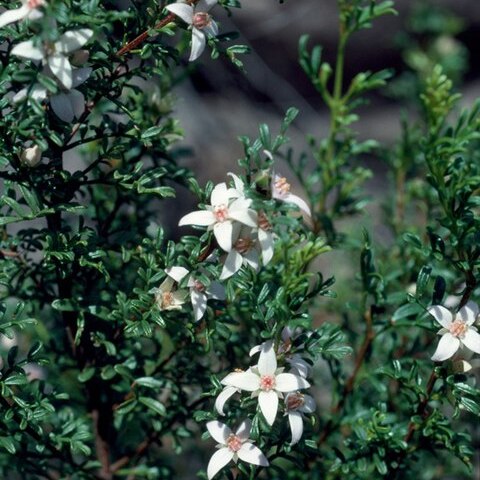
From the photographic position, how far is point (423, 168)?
2.54m

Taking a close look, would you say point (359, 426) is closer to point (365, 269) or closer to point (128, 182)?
point (365, 269)

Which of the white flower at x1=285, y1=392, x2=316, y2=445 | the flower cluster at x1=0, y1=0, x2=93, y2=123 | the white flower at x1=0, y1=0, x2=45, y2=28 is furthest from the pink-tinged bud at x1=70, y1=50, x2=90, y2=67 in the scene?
the white flower at x1=285, y1=392, x2=316, y2=445

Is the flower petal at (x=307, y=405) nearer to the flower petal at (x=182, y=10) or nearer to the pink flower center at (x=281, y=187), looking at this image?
the pink flower center at (x=281, y=187)

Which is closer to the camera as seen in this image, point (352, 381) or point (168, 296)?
point (168, 296)

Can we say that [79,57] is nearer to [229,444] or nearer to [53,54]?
[53,54]

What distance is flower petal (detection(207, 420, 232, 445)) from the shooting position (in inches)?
50.3

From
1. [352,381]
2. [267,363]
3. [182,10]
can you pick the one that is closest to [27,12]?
[182,10]

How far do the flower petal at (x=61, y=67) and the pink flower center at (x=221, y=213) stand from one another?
0.29 meters

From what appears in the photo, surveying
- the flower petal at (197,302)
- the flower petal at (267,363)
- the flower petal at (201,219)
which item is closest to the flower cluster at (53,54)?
the flower petal at (201,219)

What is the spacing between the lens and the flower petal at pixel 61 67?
113 centimetres

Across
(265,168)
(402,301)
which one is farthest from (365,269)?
(265,168)

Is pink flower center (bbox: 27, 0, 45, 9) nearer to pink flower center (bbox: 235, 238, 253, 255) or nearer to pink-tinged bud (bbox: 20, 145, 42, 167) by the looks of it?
pink-tinged bud (bbox: 20, 145, 42, 167)

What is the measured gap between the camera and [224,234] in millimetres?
1166

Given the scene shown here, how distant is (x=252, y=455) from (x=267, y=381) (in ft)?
0.46
